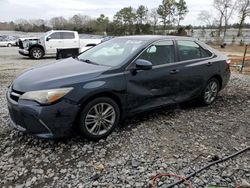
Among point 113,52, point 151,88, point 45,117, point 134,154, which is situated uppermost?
point 113,52

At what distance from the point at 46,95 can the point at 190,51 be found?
2.97 metres

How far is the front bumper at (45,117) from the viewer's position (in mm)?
3463

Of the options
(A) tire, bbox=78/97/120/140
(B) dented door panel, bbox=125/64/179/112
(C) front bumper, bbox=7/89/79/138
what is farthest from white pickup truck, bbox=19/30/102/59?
(C) front bumper, bbox=7/89/79/138

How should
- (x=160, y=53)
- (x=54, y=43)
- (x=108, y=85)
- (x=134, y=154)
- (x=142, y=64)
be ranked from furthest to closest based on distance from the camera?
(x=54, y=43) → (x=160, y=53) → (x=142, y=64) → (x=108, y=85) → (x=134, y=154)

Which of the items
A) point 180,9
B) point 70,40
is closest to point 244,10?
point 180,9

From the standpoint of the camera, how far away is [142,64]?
4.14 m

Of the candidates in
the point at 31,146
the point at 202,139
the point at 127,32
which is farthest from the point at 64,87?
the point at 127,32

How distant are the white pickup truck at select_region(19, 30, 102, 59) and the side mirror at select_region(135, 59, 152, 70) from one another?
11660mm

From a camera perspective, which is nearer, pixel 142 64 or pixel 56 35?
pixel 142 64

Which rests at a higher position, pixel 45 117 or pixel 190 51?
pixel 190 51

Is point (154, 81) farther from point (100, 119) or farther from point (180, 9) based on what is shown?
point (180, 9)

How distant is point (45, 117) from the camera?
3463mm

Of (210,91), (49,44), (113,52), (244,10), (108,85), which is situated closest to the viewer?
(108,85)

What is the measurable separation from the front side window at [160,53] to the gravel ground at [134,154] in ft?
3.35
